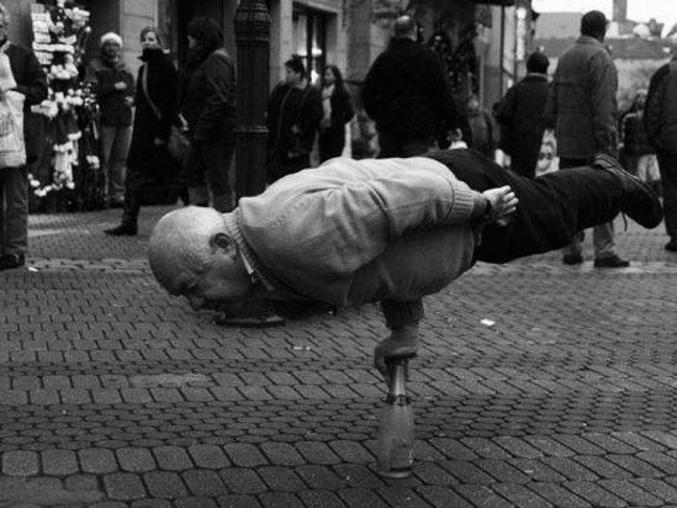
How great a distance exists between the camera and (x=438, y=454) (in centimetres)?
444

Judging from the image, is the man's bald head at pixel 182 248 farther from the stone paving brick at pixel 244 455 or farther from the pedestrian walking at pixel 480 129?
the pedestrian walking at pixel 480 129

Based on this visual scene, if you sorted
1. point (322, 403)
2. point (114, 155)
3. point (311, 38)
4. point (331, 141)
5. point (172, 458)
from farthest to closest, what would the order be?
1. point (311, 38)
2. point (331, 141)
3. point (114, 155)
4. point (322, 403)
5. point (172, 458)

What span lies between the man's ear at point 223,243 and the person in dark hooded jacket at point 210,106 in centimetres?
622

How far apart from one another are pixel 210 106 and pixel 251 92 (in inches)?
97.7

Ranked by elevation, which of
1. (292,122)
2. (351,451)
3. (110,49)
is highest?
(110,49)

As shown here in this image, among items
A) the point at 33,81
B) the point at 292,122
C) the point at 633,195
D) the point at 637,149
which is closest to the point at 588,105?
the point at 292,122

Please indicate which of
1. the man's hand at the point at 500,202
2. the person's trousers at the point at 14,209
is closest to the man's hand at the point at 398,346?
the man's hand at the point at 500,202

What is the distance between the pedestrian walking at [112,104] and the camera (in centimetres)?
1509

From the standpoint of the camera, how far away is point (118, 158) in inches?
610

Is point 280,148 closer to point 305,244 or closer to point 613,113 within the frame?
point 613,113

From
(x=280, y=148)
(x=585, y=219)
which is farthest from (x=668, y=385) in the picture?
(x=280, y=148)

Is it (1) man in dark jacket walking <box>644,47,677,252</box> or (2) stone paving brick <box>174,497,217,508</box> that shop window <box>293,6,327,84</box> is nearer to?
(1) man in dark jacket walking <box>644,47,677,252</box>

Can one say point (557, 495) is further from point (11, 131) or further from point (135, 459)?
point (11, 131)

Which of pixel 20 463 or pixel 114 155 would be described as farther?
pixel 114 155
